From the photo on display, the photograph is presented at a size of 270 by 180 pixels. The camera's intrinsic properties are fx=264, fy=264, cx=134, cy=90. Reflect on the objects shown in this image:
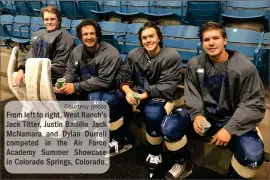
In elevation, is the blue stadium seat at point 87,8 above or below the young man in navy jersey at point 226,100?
above

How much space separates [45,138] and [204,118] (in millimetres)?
1302

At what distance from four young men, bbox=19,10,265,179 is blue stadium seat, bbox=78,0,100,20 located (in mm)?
2461

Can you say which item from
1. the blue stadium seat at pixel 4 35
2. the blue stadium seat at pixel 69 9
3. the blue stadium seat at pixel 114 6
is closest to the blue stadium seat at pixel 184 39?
the blue stadium seat at pixel 114 6

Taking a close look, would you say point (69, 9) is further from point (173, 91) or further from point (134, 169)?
point (134, 169)

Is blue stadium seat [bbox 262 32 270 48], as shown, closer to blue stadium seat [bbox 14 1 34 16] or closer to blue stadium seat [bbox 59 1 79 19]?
blue stadium seat [bbox 59 1 79 19]

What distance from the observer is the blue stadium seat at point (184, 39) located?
8.86 feet

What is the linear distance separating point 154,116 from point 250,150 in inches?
23.0

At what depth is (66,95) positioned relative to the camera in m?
2.13

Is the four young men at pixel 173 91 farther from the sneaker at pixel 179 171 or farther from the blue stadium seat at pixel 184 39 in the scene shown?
the blue stadium seat at pixel 184 39

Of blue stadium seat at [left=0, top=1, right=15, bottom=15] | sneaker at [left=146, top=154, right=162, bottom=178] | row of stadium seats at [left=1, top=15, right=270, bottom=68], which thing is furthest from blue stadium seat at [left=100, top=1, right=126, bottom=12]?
sneaker at [left=146, top=154, right=162, bottom=178]

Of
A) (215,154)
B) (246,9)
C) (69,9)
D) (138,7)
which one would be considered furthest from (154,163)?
(69,9)

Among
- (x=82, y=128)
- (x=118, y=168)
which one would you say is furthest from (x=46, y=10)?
(x=118, y=168)

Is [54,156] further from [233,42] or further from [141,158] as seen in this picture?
[233,42]

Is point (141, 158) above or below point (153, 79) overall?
below
